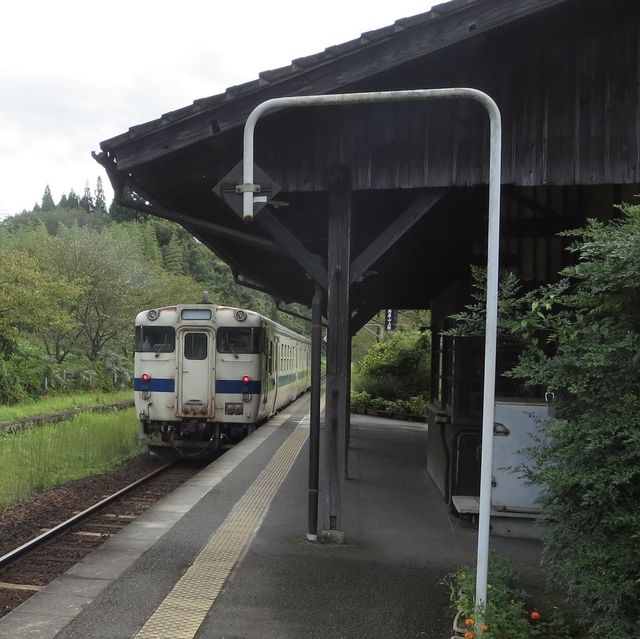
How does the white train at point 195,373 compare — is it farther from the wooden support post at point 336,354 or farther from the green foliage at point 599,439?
the green foliage at point 599,439

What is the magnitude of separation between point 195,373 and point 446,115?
722cm

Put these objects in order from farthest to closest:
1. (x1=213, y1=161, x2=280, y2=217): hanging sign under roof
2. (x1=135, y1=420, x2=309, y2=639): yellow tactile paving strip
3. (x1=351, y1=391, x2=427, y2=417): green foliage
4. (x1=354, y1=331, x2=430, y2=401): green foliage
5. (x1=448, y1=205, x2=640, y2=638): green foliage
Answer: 1. (x1=354, y1=331, x2=430, y2=401): green foliage
2. (x1=351, y1=391, x2=427, y2=417): green foliage
3. (x1=213, y1=161, x2=280, y2=217): hanging sign under roof
4. (x1=135, y1=420, x2=309, y2=639): yellow tactile paving strip
5. (x1=448, y1=205, x2=640, y2=638): green foliage

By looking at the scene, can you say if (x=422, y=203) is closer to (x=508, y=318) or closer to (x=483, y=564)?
(x=508, y=318)

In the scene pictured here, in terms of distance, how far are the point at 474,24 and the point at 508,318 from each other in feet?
7.92

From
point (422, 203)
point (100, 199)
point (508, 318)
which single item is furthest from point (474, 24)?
point (100, 199)

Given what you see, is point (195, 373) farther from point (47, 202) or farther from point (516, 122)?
point (47, 202)

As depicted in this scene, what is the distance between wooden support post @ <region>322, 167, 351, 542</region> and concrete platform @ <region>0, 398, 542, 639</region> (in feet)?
1.13

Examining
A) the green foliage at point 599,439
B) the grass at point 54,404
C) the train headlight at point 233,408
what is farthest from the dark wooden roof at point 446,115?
the grass at point 54,404

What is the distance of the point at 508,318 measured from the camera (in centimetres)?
414

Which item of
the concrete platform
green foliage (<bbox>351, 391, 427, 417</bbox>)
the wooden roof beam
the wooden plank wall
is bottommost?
the concrete platform

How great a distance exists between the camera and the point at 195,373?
38.3 feet

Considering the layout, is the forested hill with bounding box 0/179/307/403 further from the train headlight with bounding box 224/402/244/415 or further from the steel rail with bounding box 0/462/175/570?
the steel rail with bounding box 0/462/175/570

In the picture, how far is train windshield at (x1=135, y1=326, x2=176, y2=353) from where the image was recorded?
11.7 m

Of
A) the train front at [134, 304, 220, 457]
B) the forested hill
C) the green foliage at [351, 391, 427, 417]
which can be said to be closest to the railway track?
the train front at [134, 304, 220, 457]
